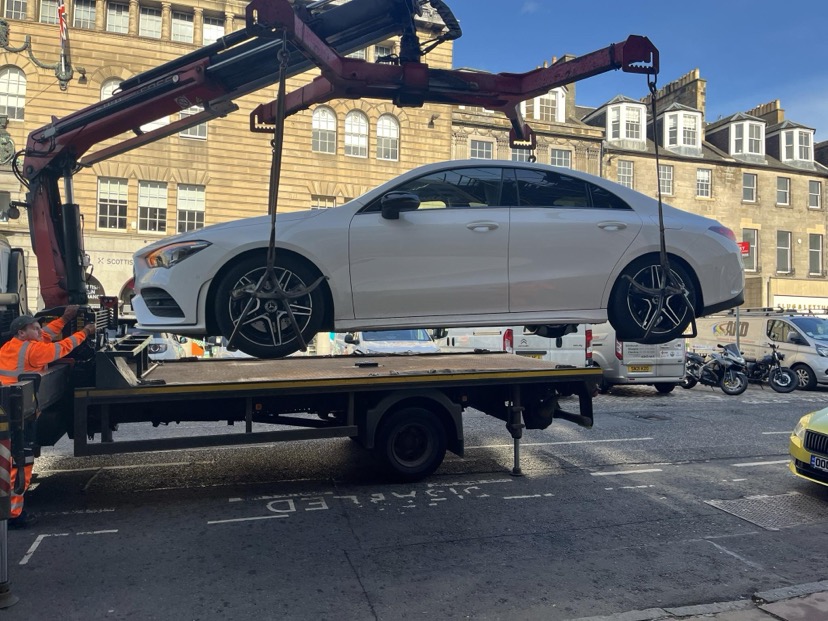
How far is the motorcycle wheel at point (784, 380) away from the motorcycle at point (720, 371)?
3.16 feet

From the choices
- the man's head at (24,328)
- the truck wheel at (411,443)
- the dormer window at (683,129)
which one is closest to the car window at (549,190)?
the truck wheel at (411,443)

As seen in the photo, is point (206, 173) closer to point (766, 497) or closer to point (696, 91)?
point (766, 497)

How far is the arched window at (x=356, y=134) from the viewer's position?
2172 centimetres

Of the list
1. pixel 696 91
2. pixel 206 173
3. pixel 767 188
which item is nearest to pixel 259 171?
pixel 206 173

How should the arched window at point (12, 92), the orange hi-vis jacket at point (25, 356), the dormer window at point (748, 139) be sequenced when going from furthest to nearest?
1. the dormer window at point (748, 139)
2. the arched window at point (12, 92)
3. the orange hi-vis jacket at point (25, 356)

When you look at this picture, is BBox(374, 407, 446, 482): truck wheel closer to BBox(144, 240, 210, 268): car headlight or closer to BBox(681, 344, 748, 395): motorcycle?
BBox(144, 240, 210, 268): car headlight

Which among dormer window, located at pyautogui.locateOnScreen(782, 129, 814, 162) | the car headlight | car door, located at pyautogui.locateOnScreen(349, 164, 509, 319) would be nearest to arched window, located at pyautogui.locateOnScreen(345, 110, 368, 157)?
car door, located at pyautogui.locateOnScreen(349, 164, 509, 319)

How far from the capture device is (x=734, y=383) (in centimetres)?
1338

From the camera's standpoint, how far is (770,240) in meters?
29.9

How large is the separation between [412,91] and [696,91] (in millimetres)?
30089

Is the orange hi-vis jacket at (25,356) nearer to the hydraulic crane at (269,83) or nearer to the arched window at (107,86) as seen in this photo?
the hydraulic crane at (269,83)

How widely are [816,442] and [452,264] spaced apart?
430cm

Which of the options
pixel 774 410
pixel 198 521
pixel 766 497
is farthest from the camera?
pixel 774 410

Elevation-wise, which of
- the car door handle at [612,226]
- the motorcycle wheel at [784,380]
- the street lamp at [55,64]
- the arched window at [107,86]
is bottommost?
the motorcycle wheel at [784,380]
